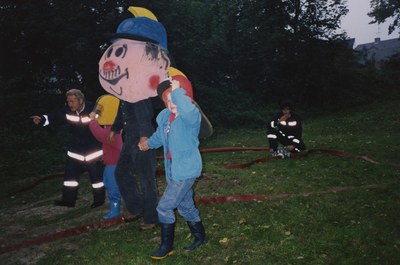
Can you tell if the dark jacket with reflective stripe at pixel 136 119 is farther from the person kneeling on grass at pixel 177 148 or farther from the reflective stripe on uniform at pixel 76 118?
the reflective stripe on uniform at pixel 76 118

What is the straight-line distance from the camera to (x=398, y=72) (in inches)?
963

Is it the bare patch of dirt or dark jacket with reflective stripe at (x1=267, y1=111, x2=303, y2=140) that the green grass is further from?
dark jacket with reflective stripe at (x1=267, y1=111, x2=303, y2=140)

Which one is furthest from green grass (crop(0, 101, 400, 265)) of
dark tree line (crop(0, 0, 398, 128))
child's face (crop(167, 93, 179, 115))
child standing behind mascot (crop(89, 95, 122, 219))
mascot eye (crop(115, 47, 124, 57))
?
dark tree line (crop(0, 0, 398, 128))

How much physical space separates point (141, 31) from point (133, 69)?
1.75 feet

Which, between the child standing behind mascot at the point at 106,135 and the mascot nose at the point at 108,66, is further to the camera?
the child standing behind mascot at the point at 106,135

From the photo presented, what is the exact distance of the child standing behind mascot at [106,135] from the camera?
15.6ft

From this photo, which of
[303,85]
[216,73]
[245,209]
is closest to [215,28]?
[216,73]

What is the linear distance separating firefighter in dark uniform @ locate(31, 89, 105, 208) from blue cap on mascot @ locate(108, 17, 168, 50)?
1.94 m

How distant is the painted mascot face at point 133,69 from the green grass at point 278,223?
193 centimetres

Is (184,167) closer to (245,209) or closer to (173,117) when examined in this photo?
(173,117)

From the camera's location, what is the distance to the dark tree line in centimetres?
1312

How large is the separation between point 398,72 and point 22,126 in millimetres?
26501

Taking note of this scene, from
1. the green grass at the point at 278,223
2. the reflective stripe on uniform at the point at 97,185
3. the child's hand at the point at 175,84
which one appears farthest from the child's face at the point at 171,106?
the reflective stripe on uniform at the point at 97,185

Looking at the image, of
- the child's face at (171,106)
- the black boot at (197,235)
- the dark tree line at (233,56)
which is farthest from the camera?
the dark tree line at (233,56)
